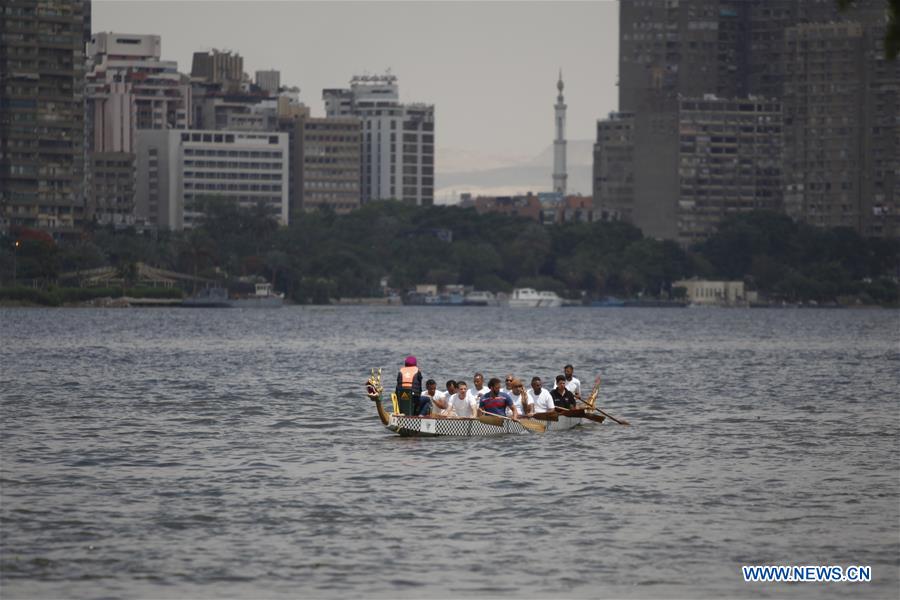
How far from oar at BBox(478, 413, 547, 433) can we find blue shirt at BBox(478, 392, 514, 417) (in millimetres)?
226

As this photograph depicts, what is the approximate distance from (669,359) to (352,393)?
47463mm

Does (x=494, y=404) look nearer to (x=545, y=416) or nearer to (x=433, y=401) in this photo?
(x=433, y=401)

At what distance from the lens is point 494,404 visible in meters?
55.9

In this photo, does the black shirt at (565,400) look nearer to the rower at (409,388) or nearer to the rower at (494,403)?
the rower at (494,403)

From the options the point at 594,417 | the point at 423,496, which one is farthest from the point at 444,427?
the point at 423,496

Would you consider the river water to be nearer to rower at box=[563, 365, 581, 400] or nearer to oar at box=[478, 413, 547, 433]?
oar at box=[478, 413, 547, 433]

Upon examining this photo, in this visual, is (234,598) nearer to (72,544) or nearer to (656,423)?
(72,544)

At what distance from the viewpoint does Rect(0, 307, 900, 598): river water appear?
33.5 metres

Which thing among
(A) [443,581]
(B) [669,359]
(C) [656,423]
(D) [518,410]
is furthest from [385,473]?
(B) [669,359]

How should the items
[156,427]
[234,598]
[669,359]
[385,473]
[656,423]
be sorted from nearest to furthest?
[234,598] < [385,473] < [156,427] < [656,423] < [669,359]

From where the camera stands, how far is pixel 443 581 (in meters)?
32.9

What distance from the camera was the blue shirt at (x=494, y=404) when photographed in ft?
183

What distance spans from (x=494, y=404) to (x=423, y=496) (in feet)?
42.9

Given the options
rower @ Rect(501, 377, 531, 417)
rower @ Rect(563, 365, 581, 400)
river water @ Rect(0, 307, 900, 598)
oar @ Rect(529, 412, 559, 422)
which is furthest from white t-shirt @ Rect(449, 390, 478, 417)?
rower @ Rect(563, 365, 581, 400)
